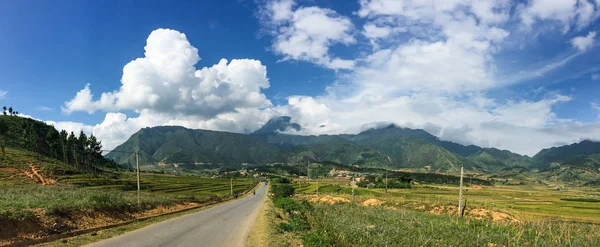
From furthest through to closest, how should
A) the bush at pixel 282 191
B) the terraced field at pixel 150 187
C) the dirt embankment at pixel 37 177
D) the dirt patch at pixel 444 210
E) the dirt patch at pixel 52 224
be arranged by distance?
the bush at pixel 282 191 → the terraced field at pixel 150 187 → the dirt embankment at pixel 37 177 → the dirt patch at pixel 444 210 → the dirt patch at pixel 52 224

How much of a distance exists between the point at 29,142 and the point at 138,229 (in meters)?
138

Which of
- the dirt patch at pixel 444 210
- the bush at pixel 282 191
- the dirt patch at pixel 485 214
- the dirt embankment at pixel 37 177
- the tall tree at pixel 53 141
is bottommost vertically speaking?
the bush at pixel 282 191

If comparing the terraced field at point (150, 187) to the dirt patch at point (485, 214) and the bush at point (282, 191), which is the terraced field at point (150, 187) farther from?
the dirt patch at point (485, 214)

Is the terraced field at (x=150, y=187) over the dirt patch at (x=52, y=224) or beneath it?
beneath

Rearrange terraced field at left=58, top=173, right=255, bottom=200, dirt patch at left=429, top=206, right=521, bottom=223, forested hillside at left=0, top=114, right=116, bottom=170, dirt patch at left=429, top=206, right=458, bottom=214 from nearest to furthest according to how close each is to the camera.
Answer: dirt patch at left=429, top=206, right=521, bottom=223 → dirt patch at left=429, top=206, right=458, bottom=214 → terraced field at left=58, top=173, right=255, bottom=200 → forested hillside at left=0, top=114, right=116, bottom=170

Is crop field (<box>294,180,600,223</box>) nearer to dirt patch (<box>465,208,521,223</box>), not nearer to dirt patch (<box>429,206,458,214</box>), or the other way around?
dirt patch (<box>429,206,458,214</box>)

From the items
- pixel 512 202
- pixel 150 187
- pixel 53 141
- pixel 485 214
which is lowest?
pixel 512 202

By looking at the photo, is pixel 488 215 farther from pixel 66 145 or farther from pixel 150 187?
pixel 66 145

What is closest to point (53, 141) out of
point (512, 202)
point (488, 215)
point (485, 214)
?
point (485, 214)

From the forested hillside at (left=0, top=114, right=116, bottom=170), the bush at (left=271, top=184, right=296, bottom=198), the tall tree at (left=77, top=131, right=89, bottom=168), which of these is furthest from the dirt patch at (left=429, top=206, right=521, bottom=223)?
the tall tree at (left=77, top=131, right=89, bottom=168)

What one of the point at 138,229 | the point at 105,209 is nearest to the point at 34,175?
the point at 105,209

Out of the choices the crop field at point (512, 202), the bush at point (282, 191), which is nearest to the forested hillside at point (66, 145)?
the bush at point (282, 191)

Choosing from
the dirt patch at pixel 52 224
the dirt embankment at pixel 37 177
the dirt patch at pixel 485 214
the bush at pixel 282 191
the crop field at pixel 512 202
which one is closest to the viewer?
the dirt patch at pixel 52 224

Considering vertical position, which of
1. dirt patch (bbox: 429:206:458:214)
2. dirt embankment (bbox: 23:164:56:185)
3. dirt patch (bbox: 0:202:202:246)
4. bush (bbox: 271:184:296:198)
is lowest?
bush (bbox: 271:184:296:198)
